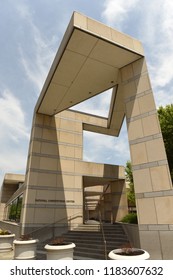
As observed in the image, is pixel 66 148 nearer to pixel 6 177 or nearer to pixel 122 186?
pixel 122 186

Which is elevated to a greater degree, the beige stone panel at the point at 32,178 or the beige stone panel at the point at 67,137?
the beige stone panel at the point at 67,137

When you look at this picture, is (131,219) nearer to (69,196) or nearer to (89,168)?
(69,196)

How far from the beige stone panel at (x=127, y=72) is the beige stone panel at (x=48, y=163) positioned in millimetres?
9438

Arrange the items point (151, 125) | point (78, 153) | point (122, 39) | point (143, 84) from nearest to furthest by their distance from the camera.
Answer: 1. point (151, 125)
2. point (143, 84)
3. point (122, 39)
4. point (78, 153)

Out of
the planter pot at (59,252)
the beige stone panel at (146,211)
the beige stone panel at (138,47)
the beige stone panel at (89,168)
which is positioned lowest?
the planter pot at (59,252)

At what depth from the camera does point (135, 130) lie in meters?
10.8

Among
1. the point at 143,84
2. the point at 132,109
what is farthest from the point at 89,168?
the point at 143,84

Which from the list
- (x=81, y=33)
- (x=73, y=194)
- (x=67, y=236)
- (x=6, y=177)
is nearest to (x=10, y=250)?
(x=67, y=236)

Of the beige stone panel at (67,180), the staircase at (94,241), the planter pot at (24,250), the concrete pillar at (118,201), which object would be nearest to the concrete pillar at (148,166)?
the staircase at (94,241)

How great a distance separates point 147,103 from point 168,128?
27.4 feet

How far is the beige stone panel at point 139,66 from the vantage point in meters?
11.5

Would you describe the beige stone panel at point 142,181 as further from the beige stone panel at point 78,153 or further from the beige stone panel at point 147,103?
the beige stone panel at point 78,153

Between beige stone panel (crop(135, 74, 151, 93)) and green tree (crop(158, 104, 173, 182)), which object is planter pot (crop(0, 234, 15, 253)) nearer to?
beige stone panel (crop(135, 74, 151, 93))
